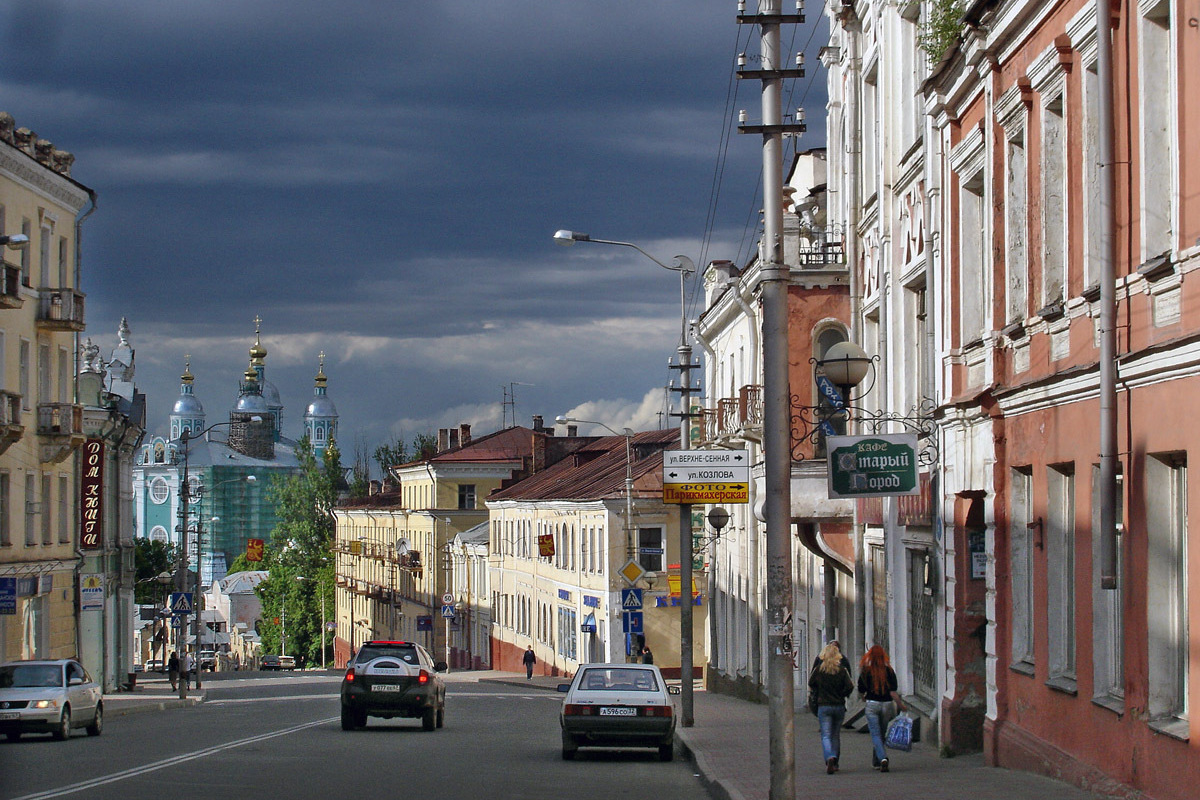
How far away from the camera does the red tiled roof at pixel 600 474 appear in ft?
187

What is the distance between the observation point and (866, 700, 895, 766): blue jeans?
17.3 meters

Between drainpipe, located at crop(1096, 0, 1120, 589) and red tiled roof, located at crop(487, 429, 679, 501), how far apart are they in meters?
43.1

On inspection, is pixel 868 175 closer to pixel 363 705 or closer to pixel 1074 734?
pixel 363 705

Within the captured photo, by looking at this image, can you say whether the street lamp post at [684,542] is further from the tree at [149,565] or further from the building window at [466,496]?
the tree at [149,565]

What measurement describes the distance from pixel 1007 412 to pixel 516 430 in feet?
247

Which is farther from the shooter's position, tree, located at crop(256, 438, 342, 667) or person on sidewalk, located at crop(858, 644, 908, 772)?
tree, located at crop(256, 438, 342, 667)

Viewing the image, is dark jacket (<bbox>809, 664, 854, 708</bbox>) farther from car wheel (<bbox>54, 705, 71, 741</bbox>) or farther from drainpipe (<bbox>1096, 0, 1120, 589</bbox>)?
car wheel (<bbox>54, 705, 71, 741</bbox>)

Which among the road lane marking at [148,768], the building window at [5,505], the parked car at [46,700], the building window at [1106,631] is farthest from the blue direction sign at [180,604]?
the building window at [1106,631]

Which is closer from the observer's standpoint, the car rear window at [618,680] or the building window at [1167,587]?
the building window at [1167,587]

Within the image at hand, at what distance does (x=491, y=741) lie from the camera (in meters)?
24.5

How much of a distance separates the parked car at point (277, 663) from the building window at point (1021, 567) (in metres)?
95.0

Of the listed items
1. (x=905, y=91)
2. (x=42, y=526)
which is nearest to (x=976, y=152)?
(x=905, y=91)

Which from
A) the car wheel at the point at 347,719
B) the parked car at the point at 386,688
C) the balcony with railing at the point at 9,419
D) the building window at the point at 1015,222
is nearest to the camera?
the building window at the point at 1015,222

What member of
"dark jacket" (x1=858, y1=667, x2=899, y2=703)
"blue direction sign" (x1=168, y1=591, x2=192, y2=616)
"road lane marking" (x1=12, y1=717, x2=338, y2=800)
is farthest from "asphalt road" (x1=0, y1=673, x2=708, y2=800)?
"blue direction sign" (x1=168, y1=591, x2=192, y2=616)
